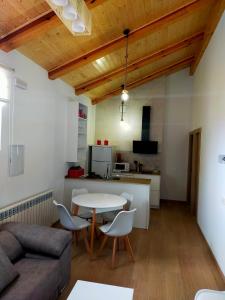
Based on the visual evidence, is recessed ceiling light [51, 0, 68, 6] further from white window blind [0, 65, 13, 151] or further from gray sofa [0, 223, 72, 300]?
gray sofa [0, 223, 72, 300]

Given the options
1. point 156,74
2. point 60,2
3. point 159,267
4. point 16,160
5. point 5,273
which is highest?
point 156,74

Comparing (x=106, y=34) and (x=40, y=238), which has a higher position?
(x=106, y=34)

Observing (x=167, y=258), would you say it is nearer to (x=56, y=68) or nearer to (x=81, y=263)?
(x=81, y=263)

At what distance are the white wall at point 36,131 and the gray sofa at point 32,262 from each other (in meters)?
0.72

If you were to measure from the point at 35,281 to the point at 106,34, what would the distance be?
319 centimetres

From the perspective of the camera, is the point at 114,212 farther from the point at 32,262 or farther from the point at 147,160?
the point at 147,160

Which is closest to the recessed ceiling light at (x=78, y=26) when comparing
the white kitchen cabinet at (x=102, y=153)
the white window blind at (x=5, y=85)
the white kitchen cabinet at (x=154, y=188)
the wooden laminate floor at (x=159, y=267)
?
the white window blind at (x=5, y=85)

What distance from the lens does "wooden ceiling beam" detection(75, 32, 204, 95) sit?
15.2 ft

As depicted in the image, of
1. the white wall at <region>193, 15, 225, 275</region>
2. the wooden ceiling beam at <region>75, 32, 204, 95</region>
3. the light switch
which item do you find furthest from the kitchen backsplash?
the light switch

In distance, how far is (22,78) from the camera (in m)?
3.32

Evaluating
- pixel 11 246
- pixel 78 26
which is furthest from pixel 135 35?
pixel 11 246

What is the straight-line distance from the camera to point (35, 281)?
200cm

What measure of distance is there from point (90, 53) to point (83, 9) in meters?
1.52

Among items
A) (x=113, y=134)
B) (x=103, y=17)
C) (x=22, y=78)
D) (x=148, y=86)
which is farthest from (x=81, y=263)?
(x=148, y=86)
